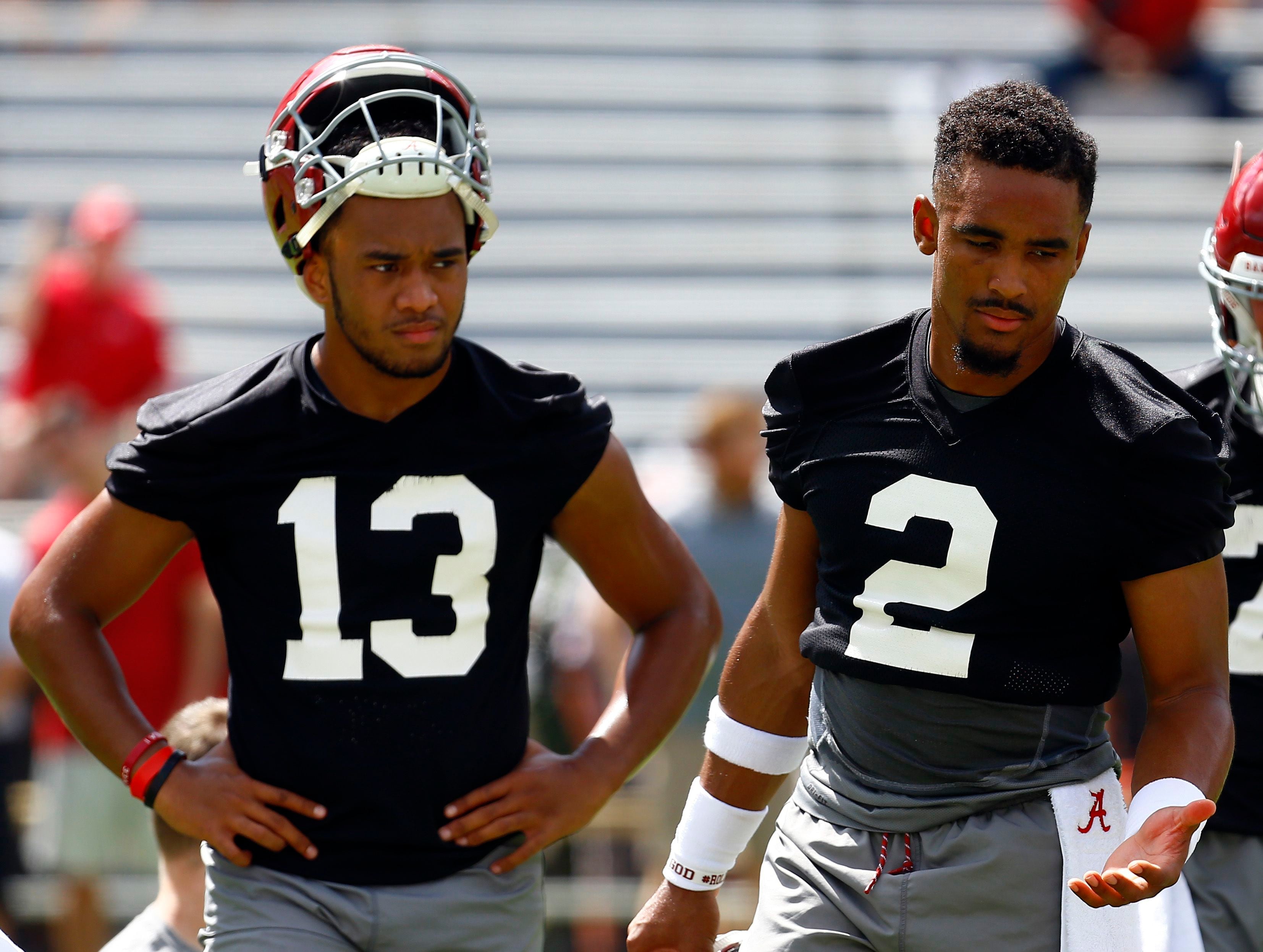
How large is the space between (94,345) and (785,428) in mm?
5594

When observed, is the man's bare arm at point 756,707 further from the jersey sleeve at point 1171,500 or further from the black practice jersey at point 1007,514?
the jersey sleeve at point 1171,500

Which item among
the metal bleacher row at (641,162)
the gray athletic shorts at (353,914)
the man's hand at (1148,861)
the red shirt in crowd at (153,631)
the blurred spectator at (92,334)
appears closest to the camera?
the man's hand at (1148,861)

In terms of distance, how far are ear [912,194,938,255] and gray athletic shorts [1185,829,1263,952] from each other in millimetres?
1237

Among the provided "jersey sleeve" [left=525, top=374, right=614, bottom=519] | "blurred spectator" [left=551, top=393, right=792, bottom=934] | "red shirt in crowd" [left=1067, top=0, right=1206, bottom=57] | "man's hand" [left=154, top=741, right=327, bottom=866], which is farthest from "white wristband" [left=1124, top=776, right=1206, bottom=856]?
"red shirt in crowd" [left=1067, top=0, right=1206, bottom=57]

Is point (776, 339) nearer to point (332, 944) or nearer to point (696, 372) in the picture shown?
point (696, 372)

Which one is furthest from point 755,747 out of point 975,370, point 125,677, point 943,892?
point 125,677

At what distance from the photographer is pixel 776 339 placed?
8828 millimetres

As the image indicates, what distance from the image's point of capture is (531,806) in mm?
2936

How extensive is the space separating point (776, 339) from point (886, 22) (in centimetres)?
205

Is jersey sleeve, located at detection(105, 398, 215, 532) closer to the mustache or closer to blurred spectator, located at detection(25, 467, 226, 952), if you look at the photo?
the mustache

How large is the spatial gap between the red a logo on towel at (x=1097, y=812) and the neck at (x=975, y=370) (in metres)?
0.61

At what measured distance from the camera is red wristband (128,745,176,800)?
115 inches

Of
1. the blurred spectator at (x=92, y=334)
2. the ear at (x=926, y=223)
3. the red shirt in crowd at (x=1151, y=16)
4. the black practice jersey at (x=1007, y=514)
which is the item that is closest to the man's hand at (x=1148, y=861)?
the black practice jersey at (x=1007, y=514)

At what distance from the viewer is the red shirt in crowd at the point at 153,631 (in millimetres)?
5828
